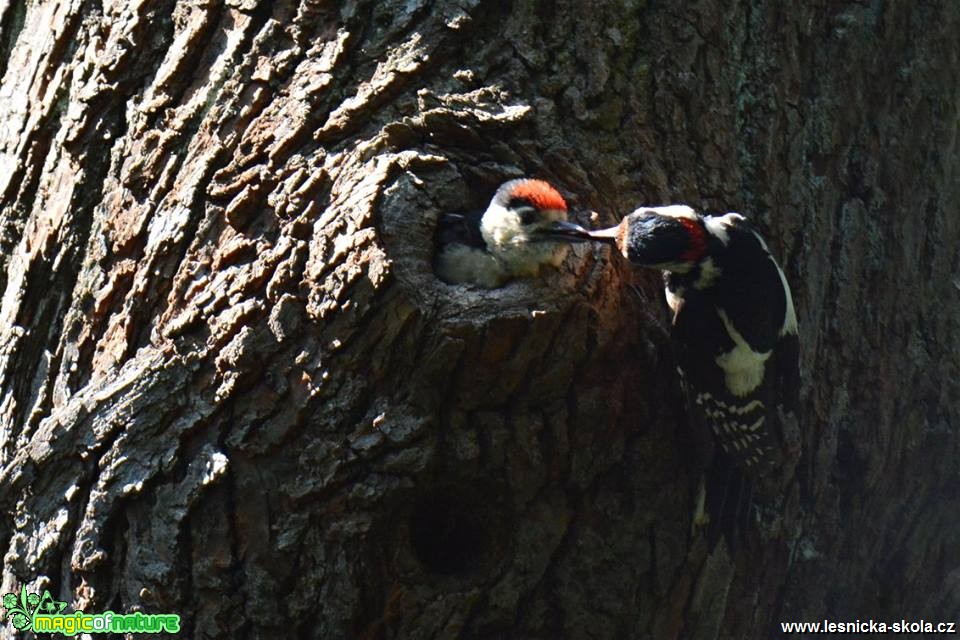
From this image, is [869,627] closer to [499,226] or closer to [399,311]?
[499,226]

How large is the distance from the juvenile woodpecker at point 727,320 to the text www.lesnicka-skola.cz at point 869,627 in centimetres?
54

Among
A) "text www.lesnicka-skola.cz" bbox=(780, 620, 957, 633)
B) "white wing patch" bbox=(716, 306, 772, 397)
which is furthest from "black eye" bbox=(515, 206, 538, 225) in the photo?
"text www.lesnicka-skola.cz" bbox=(780, 620, 957, 633)

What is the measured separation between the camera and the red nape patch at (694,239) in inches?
122

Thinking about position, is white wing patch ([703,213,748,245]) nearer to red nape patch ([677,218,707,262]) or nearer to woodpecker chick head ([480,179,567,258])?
red nape patch ([677,218,707,262])

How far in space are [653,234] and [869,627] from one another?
1.62 metres

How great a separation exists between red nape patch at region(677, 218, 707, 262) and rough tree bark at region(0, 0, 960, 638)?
0.10 meters

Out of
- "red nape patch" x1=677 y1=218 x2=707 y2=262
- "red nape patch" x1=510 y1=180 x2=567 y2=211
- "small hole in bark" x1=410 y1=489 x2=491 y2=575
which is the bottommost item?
"small hole in bark" x1=410 y1=489 x2=491 y2=575

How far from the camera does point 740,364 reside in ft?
11.4

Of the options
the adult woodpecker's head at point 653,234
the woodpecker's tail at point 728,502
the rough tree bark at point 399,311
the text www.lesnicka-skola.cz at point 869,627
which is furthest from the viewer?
the text www.lesnicka-skola.cz at point 869,627

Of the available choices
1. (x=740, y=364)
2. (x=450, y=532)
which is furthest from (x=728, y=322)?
(x=450, y=532)

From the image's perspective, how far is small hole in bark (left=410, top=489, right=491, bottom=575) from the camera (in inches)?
112

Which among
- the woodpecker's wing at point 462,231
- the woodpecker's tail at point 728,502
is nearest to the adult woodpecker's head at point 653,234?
the woodpecker's wing at point 462,231

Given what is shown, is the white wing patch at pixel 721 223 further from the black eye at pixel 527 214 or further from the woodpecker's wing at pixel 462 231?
the woodpecker's wing at pixel 462 231

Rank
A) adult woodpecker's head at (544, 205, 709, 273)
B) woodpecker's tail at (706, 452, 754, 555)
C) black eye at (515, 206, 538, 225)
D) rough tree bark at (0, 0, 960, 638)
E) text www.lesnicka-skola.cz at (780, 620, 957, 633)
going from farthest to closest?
text www.lesnicka-skola.cz at (780, 620, 957, 633) < woodpecker's tail at (706, 452, 754, 555) < adult woodpecker's head at (544, 205, 709, 273) < black eye at (515, 206, 538, 225) < rough tree bark at (0, 0, 960, 638)
